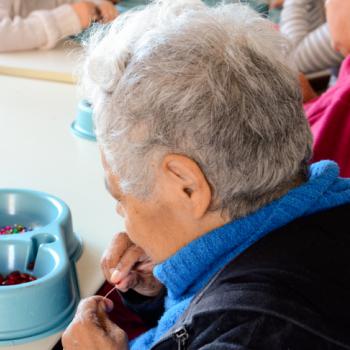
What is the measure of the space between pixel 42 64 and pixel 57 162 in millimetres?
711

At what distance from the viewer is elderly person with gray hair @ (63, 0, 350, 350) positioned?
0.65m

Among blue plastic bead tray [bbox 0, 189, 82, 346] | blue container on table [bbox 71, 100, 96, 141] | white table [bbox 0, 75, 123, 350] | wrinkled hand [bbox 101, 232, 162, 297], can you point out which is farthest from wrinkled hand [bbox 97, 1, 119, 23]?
wrinkled hand [bbox 101, 232, 162, 297]

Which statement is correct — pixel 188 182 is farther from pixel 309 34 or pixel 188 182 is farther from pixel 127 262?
pixel 309 34

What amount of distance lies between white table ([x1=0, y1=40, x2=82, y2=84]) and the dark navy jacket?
1199mm

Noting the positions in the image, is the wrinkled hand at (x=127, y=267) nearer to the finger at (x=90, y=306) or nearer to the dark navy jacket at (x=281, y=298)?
the finger at (x=90, y=306)

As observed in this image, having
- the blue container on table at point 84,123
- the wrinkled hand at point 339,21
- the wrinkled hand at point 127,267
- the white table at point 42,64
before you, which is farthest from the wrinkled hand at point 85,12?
the wrinkled hand at point 127,267

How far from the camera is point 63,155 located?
55.0 inches

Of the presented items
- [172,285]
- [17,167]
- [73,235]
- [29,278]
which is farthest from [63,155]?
[172,285]

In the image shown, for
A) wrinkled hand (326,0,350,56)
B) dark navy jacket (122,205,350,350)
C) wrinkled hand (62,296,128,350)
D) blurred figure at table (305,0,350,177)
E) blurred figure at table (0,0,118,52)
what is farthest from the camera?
blurred figure at table (0,0,118,52)

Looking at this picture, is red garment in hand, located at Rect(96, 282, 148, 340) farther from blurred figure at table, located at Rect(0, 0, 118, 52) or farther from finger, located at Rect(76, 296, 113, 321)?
blurred figure at table, located at Rect(0, 0, 118, 52)

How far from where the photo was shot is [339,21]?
4.99ft

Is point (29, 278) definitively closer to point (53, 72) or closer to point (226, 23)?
point (226, 23)

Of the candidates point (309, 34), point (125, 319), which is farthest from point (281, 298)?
point (309, 34)

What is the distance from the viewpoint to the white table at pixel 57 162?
1.08 m
